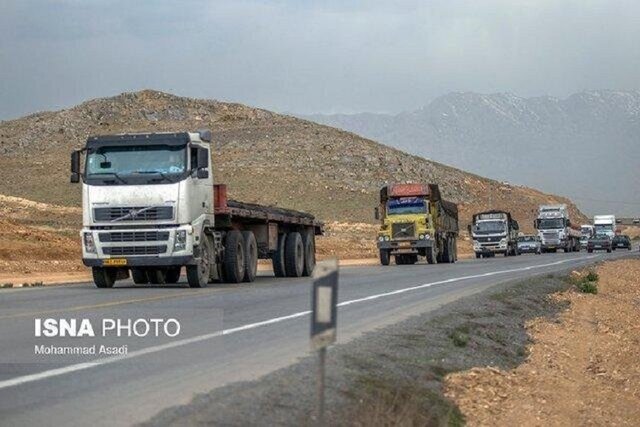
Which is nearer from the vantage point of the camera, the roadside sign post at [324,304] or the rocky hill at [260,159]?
the roadside sign post at [324,304]

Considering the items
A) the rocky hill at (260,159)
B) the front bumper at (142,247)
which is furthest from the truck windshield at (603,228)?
the front bumper at (142,247)

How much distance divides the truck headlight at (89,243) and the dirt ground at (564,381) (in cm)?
957

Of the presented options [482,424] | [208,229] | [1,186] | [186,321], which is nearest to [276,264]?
[208,229]

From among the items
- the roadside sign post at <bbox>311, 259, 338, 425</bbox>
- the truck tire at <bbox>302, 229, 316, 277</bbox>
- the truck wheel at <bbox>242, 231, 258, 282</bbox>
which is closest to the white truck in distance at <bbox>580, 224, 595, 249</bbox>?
the truck tire at <bbox>302, 229, 316, 277</bbox>

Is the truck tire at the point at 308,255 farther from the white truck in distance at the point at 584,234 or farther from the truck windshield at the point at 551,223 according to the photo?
the white truck in distance at the point at 584,234

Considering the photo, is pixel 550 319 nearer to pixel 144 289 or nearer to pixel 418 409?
pixel 144 289

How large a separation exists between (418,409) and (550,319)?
1223 cm

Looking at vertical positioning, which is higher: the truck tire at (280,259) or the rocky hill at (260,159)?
the rocky hill at (260,159)

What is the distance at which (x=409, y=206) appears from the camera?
4925cm

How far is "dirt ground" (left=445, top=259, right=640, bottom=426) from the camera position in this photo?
12.1m

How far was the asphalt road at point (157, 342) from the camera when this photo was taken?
9422mm

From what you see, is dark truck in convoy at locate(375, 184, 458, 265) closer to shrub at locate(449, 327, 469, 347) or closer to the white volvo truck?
the white volvo truck

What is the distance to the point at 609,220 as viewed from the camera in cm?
10212

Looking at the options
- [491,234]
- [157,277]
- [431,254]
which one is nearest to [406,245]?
[431,254]
